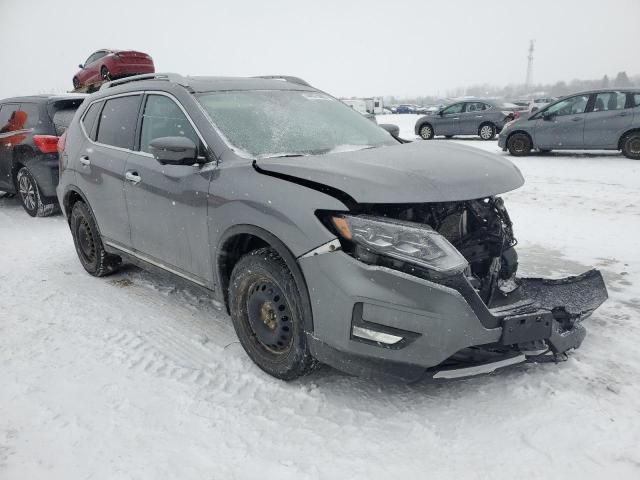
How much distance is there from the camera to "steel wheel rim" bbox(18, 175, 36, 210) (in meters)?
7.37

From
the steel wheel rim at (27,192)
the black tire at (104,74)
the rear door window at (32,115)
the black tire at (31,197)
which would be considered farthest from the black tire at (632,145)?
the black tire at (104,74)

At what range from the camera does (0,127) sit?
7.91 meters

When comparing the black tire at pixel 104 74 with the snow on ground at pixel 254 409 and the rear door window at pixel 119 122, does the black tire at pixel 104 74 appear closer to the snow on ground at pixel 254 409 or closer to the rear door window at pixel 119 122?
the rear door window at pixel 119 122

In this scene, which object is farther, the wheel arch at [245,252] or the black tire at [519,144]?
the black tire at [519,144]

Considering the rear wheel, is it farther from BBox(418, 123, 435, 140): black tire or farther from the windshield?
the windshield

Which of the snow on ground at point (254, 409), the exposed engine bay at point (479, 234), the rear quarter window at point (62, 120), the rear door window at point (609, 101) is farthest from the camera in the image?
the rear door window at point (609, 101)

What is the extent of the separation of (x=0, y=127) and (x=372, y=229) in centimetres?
798

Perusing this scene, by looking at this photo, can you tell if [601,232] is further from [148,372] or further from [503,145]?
[503,145]

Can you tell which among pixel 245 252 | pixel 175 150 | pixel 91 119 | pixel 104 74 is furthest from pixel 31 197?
pixel 104 74

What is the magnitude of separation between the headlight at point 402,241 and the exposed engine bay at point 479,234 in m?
0.26

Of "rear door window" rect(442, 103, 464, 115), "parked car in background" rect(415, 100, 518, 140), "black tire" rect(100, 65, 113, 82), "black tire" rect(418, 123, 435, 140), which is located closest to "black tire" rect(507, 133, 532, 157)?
"parked car in background" rect(415, 100, 518, 140)

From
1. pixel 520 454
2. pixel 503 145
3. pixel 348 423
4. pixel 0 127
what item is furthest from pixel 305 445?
pixel 503 145

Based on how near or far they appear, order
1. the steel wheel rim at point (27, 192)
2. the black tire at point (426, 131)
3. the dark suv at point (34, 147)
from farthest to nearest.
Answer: the black tire at point (426, 131)
the steel wheel rim at point (27, 192)
the dark suv at point (34, 147)

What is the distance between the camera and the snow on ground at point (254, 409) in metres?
2.23
